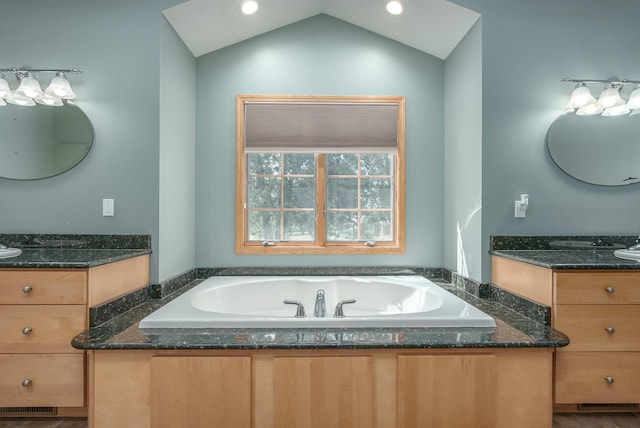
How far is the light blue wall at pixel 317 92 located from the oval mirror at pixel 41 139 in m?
0.77

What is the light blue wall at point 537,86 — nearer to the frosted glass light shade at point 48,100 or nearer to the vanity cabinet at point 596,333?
the vanity cabinet at point 596,333

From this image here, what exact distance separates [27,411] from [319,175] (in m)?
2.18

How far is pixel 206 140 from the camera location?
267 centimetres

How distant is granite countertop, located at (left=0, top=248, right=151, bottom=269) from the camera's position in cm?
163

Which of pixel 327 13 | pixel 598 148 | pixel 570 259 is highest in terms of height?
pixel 327 13

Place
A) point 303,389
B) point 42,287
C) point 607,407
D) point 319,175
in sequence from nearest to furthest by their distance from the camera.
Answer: point 303,389, point 42,287, point 607,407, point 319,175

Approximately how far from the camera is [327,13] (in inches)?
105

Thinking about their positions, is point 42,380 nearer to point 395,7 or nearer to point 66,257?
point 66,257

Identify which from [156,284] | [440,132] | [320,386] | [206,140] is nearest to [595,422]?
[320,386]

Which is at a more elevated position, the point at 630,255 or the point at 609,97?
the point at 609,97

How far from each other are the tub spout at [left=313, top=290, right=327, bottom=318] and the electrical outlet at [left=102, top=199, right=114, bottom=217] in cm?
136

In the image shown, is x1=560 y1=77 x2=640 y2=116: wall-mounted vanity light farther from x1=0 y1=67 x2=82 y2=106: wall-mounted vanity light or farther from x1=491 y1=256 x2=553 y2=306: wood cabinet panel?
x1=0 y1=67 x2=82 y2=106: wall-mounted vanity light

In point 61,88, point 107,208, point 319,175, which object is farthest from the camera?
point 319,175

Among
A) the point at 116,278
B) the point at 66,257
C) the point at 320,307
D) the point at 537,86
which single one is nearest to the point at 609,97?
the point at 537,86
